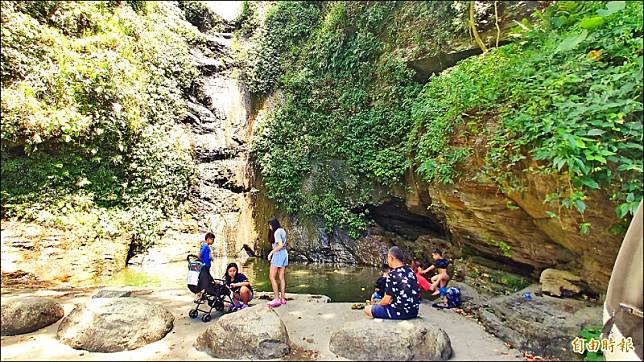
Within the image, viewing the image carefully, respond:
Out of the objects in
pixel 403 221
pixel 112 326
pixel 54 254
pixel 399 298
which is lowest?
pixel 112 326

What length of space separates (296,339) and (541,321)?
3168mm

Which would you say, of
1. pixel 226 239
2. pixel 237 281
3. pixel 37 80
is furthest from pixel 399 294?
pixel 37 80

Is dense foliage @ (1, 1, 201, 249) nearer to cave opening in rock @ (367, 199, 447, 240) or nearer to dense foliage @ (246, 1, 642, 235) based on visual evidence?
dense foliage @ (246, 1, 642, 235)

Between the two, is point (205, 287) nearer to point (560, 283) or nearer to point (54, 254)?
point (54, 254)

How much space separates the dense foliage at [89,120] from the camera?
786 centimetres

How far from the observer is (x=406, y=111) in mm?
9906

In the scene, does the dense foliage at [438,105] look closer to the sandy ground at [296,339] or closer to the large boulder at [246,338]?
the sandy ground at [296,339]

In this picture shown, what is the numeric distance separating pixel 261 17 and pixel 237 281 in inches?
523

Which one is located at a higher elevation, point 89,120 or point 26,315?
point 89,120

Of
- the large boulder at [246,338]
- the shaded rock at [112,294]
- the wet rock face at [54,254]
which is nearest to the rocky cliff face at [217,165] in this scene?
the wet rock face at [54,254]

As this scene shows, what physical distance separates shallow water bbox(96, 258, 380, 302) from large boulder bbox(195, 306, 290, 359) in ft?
9.29

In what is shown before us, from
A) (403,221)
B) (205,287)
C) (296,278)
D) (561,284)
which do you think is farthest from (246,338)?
(403,221)

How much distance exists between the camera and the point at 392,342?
3852mm

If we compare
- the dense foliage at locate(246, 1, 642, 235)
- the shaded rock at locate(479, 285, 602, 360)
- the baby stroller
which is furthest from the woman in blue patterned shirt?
the baby stroller
